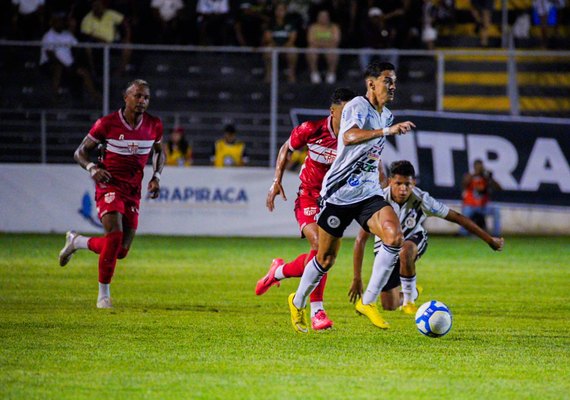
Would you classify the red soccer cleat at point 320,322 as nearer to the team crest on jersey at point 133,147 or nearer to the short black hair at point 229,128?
the team crest on jersey at point 133,147

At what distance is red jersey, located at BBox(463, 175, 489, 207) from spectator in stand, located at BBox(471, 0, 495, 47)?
431 cm

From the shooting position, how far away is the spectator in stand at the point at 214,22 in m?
25.5

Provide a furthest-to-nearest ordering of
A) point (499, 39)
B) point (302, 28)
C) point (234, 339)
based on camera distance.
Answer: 1. point (499, 39)
2. point (302, 28)
3. point (234, 339)

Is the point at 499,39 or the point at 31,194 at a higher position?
the point at 499,39

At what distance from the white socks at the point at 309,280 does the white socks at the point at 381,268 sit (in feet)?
1.49

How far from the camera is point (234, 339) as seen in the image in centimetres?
955

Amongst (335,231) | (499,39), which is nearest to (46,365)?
(335,231)

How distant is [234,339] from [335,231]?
1290mm

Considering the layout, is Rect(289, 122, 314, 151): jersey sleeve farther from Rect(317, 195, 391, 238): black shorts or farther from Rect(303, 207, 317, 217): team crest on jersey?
Rect(317, 195, 391, 238): black shorts

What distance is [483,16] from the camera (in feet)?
88.8

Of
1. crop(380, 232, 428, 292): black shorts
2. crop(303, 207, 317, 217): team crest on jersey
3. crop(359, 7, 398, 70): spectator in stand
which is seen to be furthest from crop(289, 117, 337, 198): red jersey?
crop(359, 7, 398, 70): spectator in stand

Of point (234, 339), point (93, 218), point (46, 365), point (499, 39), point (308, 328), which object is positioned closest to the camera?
point (46, 365)

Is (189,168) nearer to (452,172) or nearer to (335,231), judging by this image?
(452,172)

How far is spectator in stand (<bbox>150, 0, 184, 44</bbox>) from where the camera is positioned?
82.8 ft
